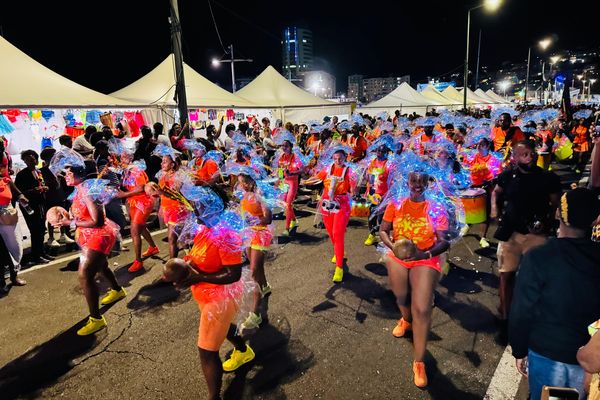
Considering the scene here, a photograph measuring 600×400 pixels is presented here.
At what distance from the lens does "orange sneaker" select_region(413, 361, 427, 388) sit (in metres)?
3.19

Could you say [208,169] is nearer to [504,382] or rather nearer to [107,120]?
[504,382]

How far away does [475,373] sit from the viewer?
337cm

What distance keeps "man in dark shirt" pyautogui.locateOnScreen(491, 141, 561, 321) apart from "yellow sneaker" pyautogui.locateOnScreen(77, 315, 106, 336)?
4.43m

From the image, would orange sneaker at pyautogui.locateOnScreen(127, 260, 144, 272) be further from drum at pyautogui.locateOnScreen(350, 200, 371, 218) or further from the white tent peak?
the white tent peak

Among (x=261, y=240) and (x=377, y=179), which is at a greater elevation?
(x=377, y=179)

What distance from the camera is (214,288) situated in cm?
291

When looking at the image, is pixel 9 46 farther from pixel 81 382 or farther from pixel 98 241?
pixel 81 382

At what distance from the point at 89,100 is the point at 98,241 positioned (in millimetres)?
8536

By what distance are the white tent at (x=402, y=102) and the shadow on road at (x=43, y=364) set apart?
85.8 ft

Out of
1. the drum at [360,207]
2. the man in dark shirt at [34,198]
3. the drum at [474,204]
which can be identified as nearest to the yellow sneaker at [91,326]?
the man in dark shirt at [34,198]

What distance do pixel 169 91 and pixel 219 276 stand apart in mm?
12817

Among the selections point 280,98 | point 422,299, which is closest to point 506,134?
point 422,299

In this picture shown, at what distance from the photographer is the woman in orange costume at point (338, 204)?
5273 mm

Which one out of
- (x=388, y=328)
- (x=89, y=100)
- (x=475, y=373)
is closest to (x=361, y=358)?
(x=388, y=328)
